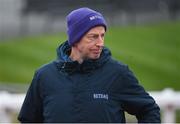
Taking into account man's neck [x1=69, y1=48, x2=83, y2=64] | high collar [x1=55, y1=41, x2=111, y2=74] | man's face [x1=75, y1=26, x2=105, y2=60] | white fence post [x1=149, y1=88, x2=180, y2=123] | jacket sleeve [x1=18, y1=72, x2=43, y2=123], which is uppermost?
man's face [x1=75, y1=26, x2=105, y2=60]

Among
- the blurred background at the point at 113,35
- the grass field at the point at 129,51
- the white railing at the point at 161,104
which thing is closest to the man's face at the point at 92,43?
the white railing at the point at 161,104

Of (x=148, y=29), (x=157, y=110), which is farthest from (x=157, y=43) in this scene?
(x=157, y=110)

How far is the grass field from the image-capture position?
56.6ft

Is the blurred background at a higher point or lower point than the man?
lower

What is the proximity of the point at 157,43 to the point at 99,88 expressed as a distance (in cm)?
1382

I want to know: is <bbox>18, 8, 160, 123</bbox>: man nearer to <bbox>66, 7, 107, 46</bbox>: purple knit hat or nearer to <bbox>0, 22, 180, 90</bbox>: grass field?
<bbox>66, 7, 107, 46</bbox>: purple knit hat

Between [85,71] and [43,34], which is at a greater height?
[85,71]

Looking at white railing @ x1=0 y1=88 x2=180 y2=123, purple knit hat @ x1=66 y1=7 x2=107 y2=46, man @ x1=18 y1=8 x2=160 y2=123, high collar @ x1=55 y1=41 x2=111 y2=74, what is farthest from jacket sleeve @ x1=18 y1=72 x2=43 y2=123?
white railing @ x1=0 y1=88 x2=180 y2=123

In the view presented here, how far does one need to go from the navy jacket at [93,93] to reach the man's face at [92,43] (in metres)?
0.05

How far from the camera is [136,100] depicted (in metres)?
5.31

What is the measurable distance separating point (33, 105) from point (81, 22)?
581 millimetres

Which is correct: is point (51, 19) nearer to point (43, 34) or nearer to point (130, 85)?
point (43, 34)

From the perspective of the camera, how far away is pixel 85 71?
526 cm

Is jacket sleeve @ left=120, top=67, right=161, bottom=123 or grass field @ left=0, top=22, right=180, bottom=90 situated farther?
grass field @ left=0, top=22, right=180, bottom=90
